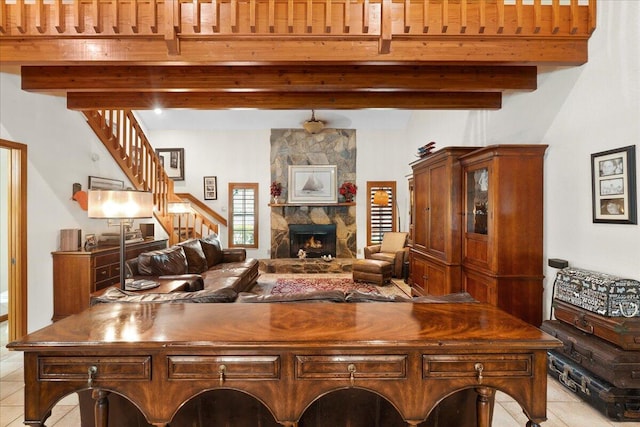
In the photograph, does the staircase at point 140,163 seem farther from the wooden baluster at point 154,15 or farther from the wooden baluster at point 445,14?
the wooden baluster at point 445,14

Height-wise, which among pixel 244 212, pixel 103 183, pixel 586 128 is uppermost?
pixel 586 128

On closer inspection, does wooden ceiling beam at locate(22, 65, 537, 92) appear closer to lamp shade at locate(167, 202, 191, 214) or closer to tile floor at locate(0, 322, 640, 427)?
tile floor at locate(0, 322, 640, 427)

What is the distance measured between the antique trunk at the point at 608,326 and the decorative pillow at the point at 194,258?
4.42 meters

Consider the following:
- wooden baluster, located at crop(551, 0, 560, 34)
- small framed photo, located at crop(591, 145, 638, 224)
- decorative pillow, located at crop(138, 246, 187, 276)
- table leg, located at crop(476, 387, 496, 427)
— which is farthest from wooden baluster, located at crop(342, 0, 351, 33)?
decorative pillow, located at crop(138, 246, 187, 276)

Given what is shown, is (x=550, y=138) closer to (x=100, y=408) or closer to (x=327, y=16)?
(x=327, y=16)

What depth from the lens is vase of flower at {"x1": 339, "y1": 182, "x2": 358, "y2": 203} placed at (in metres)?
7.89

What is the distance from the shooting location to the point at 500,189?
338 cm

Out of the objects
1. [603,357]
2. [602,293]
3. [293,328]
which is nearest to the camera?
[293,328]

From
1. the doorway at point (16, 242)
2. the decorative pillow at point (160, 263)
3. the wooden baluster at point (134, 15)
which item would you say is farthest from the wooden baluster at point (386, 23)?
the doorway at point (16, 242)

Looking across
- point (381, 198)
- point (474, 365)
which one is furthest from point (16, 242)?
point (381, 198)

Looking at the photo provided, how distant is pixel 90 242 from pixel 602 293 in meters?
5.37

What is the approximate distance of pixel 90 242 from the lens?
4.32m

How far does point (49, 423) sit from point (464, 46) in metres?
4.20

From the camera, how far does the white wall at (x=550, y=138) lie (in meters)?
2.57
